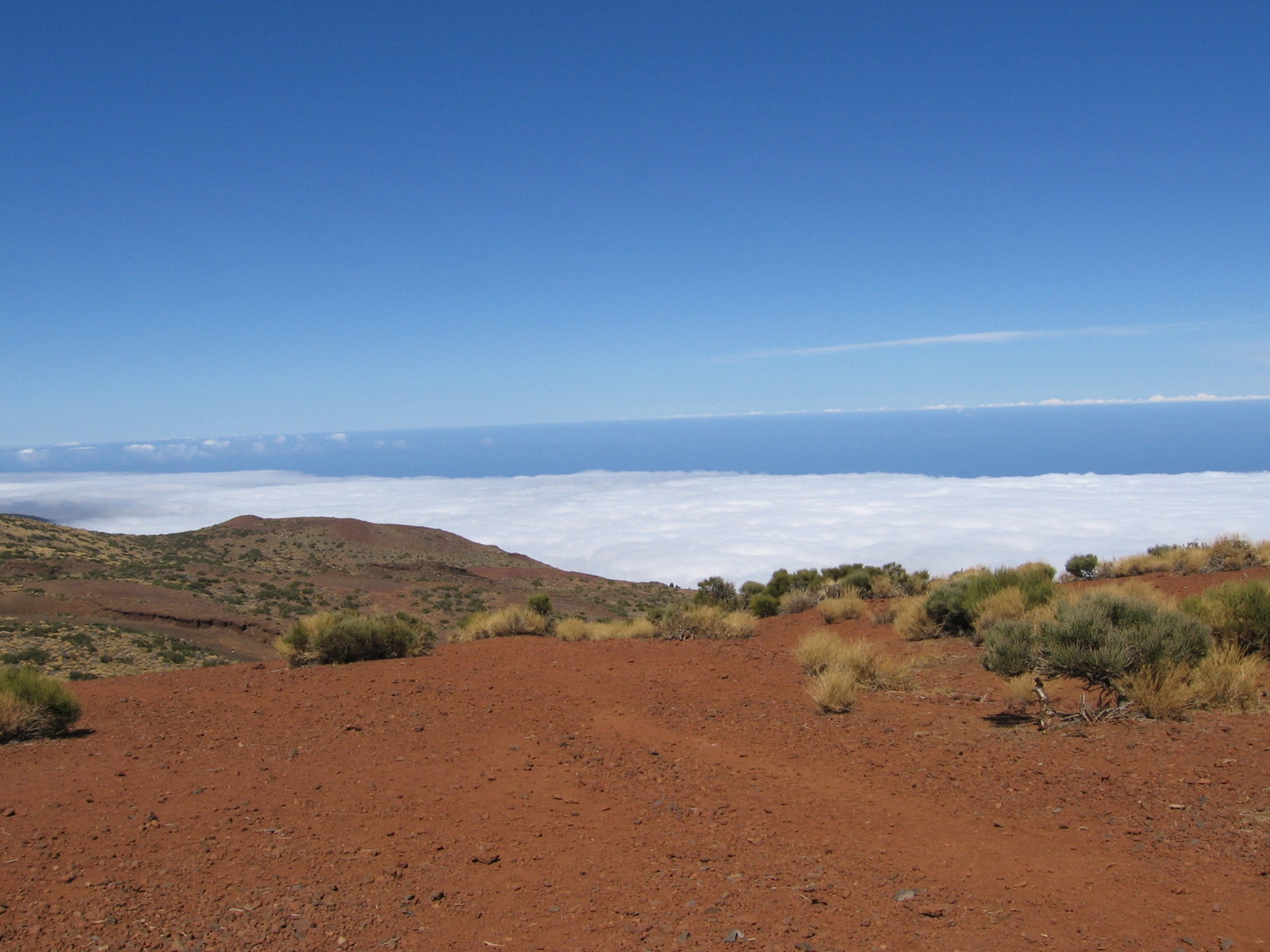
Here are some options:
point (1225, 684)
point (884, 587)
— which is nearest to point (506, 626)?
point (884, 587)

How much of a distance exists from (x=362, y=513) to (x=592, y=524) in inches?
1401

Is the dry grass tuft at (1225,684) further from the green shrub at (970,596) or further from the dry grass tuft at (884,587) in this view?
the dry grass tuft at (884,587)

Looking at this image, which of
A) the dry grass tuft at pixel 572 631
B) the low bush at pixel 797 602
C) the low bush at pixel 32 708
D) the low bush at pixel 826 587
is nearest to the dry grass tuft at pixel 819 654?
the dry grass tuft at pixel 572 631

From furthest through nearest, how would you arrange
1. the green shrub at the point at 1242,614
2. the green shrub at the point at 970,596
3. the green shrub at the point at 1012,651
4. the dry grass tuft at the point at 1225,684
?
1. the green shrub at the point at 970,596
2. the green shrub at the point at 1242,614
3. the green shrub at the point at 1012,651
4. the dry grass tuft at the point at 1225,684

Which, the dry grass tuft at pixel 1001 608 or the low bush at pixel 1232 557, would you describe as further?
the low bush at pixel 1232 557

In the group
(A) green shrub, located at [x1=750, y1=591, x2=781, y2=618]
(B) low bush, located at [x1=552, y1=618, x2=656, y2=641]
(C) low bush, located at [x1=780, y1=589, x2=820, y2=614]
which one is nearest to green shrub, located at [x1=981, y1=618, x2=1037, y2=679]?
(B) low bush, located at [x1=552, y1=618, x2=656, y2=641]

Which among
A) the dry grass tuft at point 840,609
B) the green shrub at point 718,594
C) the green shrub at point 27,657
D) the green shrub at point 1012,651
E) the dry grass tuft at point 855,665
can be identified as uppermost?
the green shrub at point 1012,651

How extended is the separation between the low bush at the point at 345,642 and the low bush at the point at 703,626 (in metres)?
3.99

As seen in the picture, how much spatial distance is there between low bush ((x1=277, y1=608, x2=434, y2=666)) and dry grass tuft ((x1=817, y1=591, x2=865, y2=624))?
7580 mm

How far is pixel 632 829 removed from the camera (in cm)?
493

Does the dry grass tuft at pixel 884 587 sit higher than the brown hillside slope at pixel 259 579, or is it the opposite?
the dry grass tuft at pixel 884 587

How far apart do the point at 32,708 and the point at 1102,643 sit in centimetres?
961

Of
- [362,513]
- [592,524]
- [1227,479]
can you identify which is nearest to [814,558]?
[592,524]

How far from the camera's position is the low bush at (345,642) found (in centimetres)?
1066
